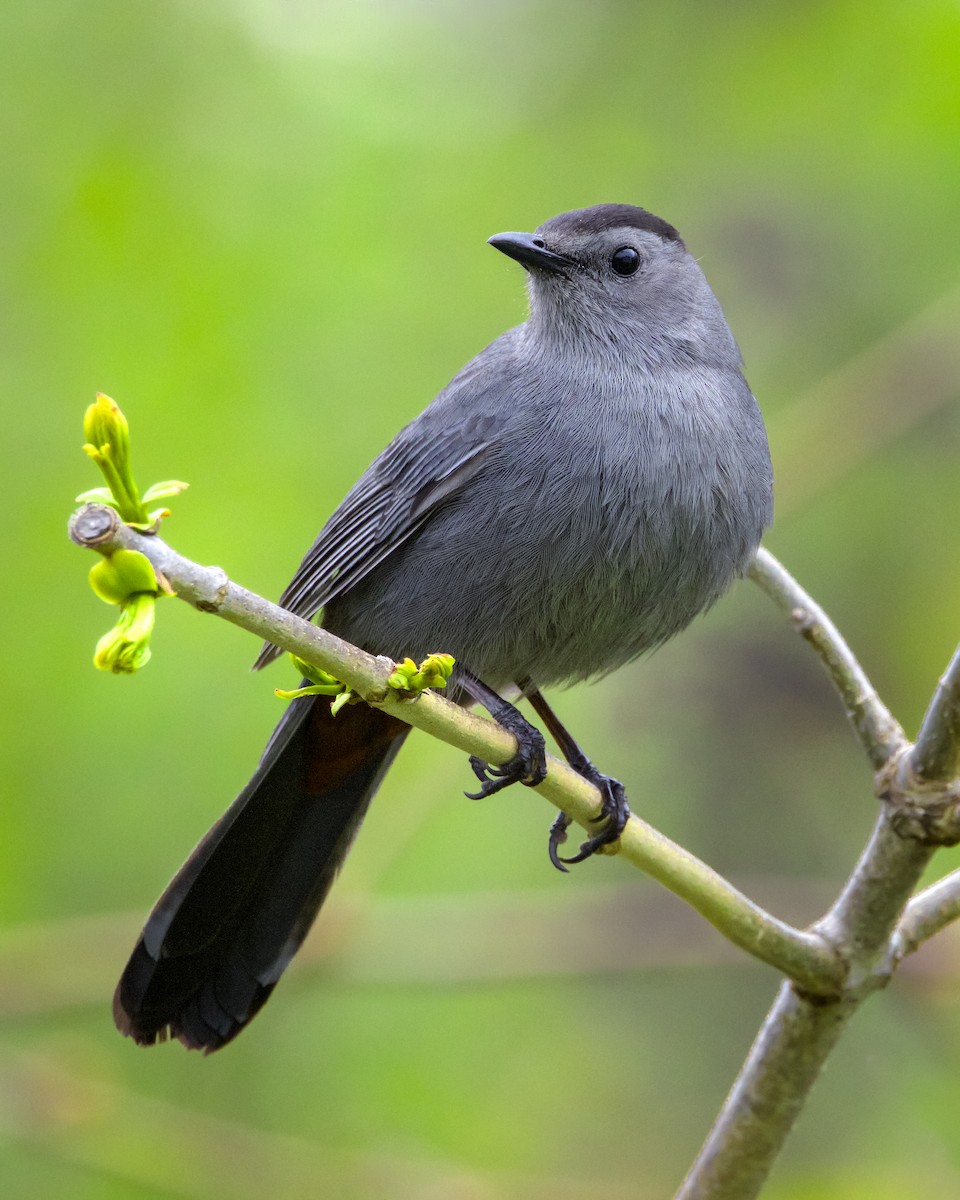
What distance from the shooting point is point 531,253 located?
14.4ft

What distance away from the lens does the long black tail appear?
373 cm

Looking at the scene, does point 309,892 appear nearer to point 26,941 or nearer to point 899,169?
point 26,941

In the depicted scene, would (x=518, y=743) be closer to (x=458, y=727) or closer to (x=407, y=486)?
(x=458, y=727)

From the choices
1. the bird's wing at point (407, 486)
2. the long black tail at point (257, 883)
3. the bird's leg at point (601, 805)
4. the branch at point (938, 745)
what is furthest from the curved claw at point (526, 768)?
the branch at point (938, 745)

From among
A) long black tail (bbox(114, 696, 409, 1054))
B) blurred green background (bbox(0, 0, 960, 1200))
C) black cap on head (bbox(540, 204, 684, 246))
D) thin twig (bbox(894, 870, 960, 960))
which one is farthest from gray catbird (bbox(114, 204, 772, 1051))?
blurred green background (bbox(0, 0, 960, 1200))

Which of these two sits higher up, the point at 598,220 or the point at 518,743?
the point at 598,220

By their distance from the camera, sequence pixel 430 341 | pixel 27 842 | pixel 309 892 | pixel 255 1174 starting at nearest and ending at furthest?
pixel 309 892 → pixel 255 1174 → pixel 27 842 → pixel 430 341

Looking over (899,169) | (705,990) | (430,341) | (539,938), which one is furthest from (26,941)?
(899,169)

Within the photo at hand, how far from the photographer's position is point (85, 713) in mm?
5957

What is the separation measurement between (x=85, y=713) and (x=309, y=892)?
2.25 m

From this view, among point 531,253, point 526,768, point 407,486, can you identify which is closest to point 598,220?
point 531,253

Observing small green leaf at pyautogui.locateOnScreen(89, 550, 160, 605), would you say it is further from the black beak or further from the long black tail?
the black beak

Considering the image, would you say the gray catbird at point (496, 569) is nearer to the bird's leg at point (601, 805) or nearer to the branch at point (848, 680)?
the bird's leg at point (601, 805)

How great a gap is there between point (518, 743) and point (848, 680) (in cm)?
85
